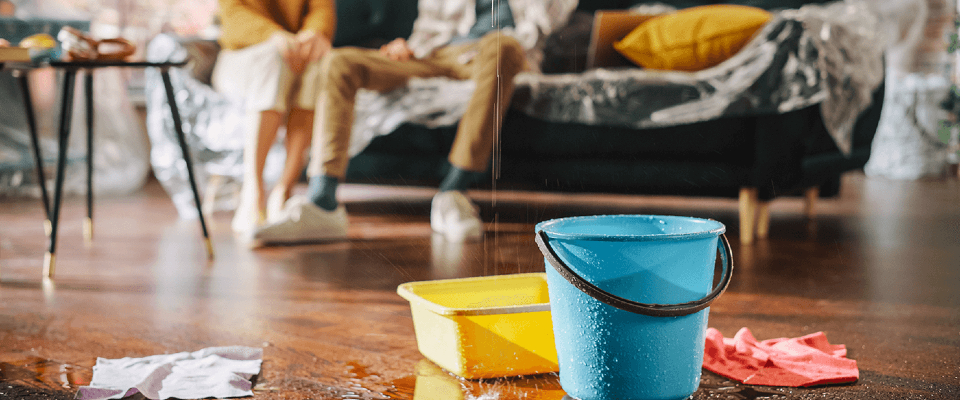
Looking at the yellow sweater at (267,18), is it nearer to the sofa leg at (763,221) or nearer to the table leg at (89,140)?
the table leg at (89,140)

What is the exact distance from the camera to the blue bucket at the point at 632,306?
2.69ft

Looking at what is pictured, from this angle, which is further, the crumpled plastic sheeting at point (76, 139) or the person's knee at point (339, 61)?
the crumpled plastic sheeting at point (76, 139)

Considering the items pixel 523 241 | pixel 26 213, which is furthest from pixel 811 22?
pixel 26 213

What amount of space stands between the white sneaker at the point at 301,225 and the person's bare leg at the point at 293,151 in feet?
0.48

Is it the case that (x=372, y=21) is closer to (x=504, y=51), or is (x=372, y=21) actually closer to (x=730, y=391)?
(x=504, y=51)

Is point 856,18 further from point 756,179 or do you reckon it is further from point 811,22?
point 756,179

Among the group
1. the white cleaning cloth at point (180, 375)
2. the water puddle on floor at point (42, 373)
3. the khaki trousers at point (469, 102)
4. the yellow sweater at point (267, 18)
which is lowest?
the water puddle on floor at point (42, 373)

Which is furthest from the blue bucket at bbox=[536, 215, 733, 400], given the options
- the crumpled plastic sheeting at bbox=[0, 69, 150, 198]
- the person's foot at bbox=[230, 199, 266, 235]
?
the crumpled plastic sheeting at bbox=[0, 69, 150, 198]

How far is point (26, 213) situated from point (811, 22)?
2.50 m

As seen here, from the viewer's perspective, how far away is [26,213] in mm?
2697

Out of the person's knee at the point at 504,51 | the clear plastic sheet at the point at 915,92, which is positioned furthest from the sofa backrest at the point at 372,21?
the clear plastic sheet at the point at 915,92

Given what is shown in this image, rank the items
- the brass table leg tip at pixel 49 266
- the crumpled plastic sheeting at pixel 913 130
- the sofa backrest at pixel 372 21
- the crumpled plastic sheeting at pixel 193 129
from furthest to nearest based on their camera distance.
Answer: the crumpled plastic sheeting at pixel 913 130 < the sofa backrest at pixel 372 21 < the crumpled plastic sheeting at pixel 193 129 < the brass table leg tip at pixel 49 266

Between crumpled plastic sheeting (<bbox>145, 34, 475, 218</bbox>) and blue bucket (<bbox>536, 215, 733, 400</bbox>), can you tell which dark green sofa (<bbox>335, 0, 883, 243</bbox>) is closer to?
crumpled plastic sheeting (<bbox>145, 34, 475, 218</bbox>)

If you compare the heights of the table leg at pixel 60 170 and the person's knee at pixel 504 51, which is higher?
the person's knee at pixel 504 51
